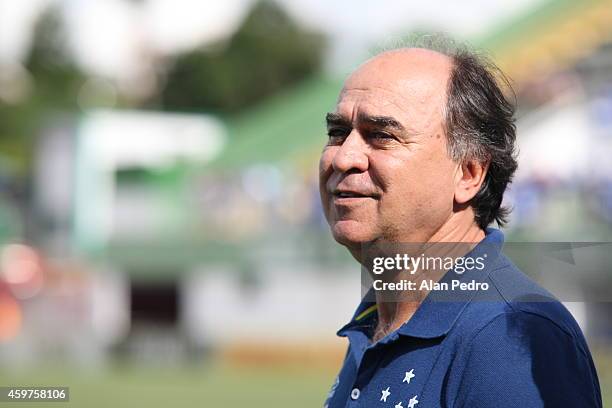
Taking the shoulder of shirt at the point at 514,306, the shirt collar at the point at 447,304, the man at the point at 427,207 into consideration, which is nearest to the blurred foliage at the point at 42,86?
the man at the point at 427,207

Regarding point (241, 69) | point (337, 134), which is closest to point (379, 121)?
point (337, 134)

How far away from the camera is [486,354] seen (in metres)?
2.31

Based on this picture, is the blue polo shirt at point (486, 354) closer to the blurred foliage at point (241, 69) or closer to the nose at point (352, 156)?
the nose at point (352, 156)

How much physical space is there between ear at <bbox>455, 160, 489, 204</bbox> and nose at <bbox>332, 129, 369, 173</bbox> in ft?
0.77

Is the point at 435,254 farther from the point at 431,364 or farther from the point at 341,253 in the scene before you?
the point at 341,253

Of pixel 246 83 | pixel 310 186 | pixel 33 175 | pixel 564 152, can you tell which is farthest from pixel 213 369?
pixel 246 83

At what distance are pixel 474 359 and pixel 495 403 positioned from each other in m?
0.12

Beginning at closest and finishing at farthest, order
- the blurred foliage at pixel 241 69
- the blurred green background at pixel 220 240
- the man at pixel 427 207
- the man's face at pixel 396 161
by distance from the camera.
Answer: the man at pixel 427 207
the man's face at pixel 396 161
the blurred green background at pixel 220 240
the blurred foliage at pixel 241 69

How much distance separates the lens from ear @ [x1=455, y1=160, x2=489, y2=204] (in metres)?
2.69

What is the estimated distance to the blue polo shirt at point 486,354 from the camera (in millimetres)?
2225

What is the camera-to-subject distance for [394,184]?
263 centimetres

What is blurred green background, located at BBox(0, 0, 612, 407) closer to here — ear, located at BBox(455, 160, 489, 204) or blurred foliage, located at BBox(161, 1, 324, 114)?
ear, located at BBox(455, 160, 489, 204)

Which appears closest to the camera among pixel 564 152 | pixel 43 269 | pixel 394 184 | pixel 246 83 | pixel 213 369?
pixel 394 184

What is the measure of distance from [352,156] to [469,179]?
11.7 inches
